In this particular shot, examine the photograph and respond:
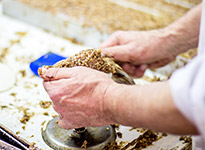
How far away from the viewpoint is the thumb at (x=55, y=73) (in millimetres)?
1047

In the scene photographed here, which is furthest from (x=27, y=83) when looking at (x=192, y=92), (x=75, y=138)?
(x=192, y=92)

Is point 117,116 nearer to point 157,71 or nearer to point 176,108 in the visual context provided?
point 176,108

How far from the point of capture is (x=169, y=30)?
148 centimetres

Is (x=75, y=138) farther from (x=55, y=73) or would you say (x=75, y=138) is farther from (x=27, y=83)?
(x=27, y=83)

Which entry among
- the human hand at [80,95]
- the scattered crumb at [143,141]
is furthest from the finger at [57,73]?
the scattered crumb at [143,141]

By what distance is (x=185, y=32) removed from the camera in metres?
1.46

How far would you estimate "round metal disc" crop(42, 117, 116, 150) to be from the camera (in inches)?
47.3

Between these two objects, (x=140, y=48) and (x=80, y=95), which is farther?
(x=140, y=48)

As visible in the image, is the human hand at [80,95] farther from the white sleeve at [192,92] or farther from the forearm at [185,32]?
the forearm at [185,32]

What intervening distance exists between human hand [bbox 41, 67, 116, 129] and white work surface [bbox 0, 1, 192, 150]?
0.28 m

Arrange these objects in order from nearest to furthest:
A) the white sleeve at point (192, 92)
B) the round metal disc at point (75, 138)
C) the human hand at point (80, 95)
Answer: the white sleeve at point (192, 92)
the human hand at point (80, 95)
the round metal disc at point (75, 138)

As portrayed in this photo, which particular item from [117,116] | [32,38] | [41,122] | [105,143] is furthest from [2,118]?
[32,38]

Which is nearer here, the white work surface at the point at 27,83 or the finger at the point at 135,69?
the white work surface at the point at 27,83

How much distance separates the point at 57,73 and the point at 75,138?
32 cm
